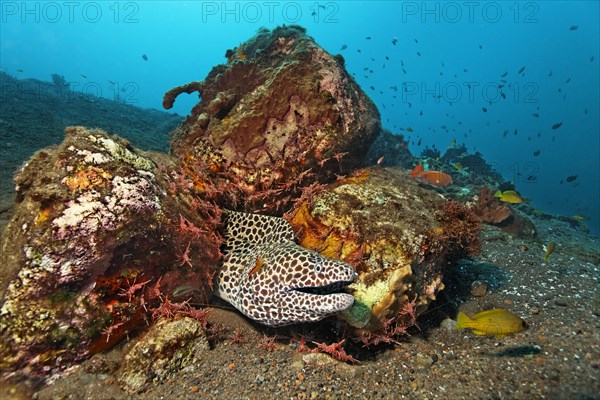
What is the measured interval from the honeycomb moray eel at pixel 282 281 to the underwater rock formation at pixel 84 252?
751 millimetres

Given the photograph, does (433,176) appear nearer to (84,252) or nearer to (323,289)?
(323,289)

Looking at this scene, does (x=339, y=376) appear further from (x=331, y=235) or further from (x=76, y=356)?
(x=76, y=356)

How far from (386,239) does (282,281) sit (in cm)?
159

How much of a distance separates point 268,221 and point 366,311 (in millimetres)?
2135

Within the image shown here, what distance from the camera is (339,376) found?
3.70m

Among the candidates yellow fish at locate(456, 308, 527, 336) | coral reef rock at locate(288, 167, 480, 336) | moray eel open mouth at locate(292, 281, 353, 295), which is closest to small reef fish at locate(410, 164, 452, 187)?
coral reef rock at locate(288, 167, 480, 336)

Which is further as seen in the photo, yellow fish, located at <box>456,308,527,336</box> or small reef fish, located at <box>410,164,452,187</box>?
small reef fish, located at <box>410,164,452,187</box>

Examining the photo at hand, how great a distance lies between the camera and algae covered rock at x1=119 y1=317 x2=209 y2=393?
11.4 feet

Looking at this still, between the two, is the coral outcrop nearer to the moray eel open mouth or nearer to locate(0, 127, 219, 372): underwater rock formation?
the moray eel open mouth

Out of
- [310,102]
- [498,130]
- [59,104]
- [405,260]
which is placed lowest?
[405,260]

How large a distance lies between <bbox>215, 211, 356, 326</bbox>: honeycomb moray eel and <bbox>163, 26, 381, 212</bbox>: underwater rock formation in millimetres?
940

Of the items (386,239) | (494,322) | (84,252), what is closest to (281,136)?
(386,239)

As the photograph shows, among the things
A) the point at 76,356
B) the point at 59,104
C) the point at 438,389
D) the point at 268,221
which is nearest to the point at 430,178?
the point at 268,221

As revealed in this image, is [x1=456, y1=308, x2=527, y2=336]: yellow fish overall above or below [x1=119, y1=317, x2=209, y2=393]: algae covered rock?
above
